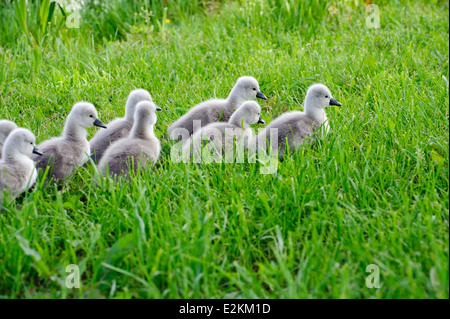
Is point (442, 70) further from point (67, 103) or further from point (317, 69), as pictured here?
point (67, 103)

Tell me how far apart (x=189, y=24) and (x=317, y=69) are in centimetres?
247

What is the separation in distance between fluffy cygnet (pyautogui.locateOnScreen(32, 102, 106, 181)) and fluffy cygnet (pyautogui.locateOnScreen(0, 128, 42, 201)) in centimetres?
15

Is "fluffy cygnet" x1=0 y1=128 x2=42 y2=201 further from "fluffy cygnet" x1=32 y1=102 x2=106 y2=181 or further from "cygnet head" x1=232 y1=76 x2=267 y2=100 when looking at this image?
"cygnet head" x1=232 y1=76 x2=267 y2=100

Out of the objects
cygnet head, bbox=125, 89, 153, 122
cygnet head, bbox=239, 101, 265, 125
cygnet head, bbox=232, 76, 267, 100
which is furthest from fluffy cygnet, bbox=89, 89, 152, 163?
cygnet head, bbox=239, 101, 265, 125

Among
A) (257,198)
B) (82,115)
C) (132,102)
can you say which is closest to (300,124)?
(257,198)

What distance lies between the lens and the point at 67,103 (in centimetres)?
485

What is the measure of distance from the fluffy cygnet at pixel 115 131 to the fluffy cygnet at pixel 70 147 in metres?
0.10

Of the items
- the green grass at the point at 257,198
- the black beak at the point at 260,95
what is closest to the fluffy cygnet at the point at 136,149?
the green grass at the point at 257,198

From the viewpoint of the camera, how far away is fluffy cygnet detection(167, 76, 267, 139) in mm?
4125

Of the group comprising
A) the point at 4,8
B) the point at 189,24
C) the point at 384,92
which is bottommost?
the point at 384,92

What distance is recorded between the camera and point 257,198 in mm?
2945

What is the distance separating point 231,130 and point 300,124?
1.89 ft

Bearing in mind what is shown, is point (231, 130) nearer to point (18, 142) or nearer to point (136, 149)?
point (136, 149)
